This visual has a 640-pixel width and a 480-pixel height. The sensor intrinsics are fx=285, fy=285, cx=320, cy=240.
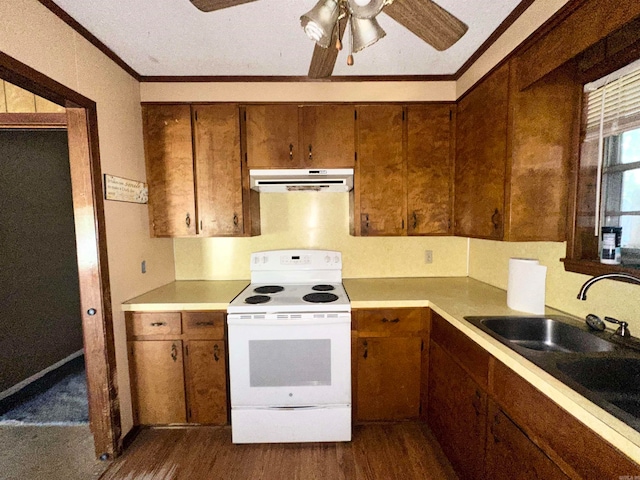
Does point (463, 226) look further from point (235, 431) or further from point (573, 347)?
point (235, 431)

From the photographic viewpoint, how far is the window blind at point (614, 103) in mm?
1243

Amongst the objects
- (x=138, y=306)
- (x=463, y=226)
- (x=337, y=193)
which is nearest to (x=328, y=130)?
(x=337, y=193)

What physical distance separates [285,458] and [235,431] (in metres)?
0.36

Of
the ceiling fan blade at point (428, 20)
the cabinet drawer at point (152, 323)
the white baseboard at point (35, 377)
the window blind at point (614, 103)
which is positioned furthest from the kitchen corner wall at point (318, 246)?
the white baseboard at point (35, 377)

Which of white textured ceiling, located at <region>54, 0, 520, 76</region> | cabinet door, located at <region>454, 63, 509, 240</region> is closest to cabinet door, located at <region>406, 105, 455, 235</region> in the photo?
cabinet door, located at <region>454, 63, 509, 240</region>

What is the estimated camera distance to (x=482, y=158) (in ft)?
5.97

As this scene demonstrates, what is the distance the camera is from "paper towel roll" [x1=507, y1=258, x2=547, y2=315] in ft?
5.03

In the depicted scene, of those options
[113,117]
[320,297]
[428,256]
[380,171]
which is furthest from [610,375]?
[113,117]

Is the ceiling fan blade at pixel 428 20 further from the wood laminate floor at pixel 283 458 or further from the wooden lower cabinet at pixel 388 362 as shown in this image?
the wood laminate floor at pixel 283 458

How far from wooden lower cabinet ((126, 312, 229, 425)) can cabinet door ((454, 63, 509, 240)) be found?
181 cm

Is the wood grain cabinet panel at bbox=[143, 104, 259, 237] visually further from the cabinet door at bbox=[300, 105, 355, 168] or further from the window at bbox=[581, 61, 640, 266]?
the window at bbox=[581, 61, 640, 266]

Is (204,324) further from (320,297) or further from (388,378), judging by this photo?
(388,378)

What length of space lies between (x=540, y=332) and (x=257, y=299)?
1.64m

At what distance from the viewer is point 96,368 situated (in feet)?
5.64
